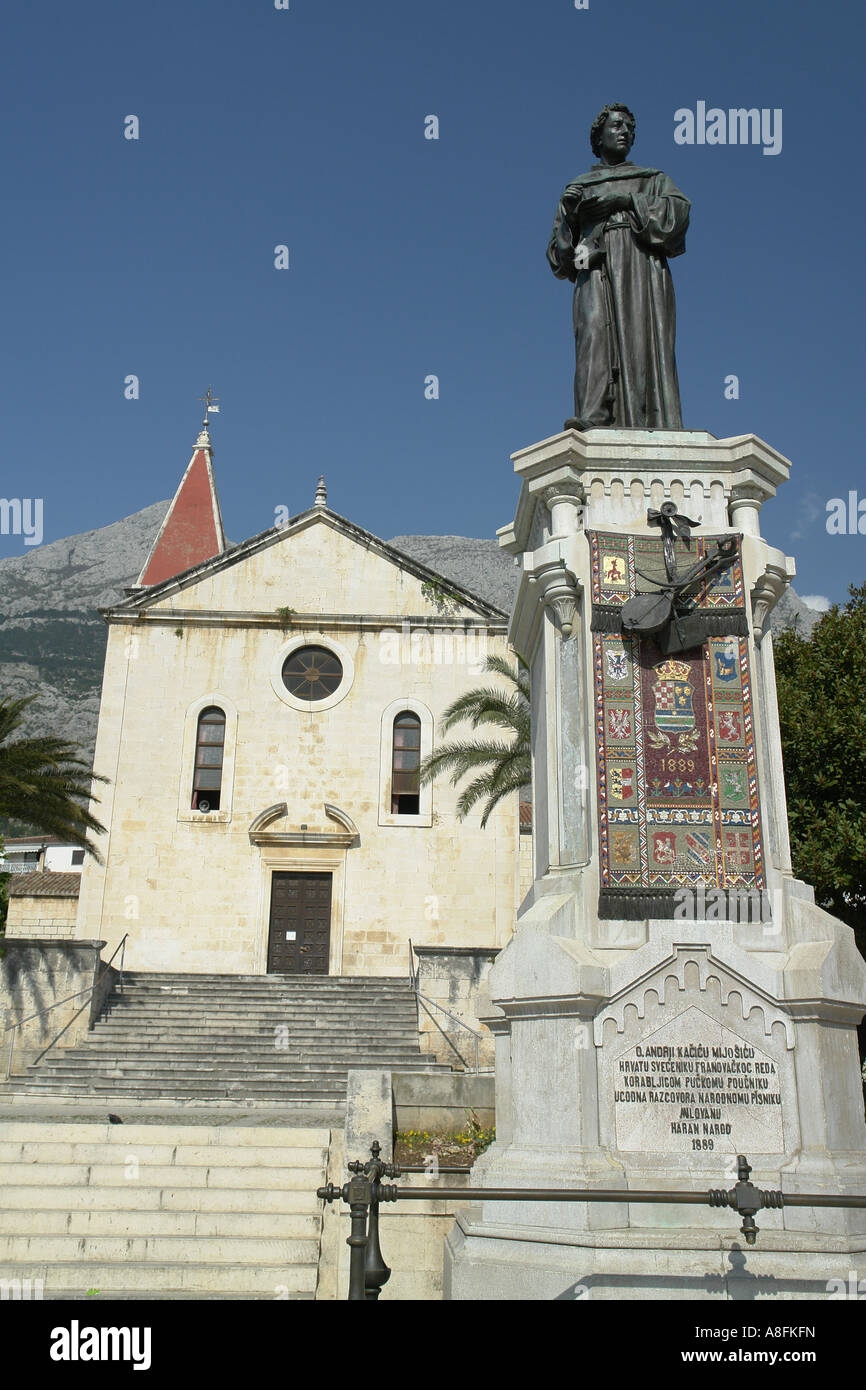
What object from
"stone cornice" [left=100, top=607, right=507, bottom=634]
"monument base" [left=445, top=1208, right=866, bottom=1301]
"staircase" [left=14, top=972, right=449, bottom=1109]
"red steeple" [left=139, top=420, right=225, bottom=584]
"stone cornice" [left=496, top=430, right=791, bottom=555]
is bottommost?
"monument base" [left=445, top=1208, right=866, bottom=1301]

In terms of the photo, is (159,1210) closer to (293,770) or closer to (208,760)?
(293,770)

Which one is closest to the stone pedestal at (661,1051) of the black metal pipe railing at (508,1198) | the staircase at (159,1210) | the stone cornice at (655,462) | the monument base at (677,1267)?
the monument base at (677,1267)

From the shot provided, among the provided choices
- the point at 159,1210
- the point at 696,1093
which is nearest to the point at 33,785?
the point at 159,1210

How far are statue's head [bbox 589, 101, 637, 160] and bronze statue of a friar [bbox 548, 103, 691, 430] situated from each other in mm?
246

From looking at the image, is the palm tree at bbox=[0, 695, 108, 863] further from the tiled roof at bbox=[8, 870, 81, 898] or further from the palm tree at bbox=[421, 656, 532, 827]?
the palm tree at bbox=[421, 656, 532, 827]

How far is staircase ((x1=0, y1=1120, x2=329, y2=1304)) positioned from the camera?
766 centimetres

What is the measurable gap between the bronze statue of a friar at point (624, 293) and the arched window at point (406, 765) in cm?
1773

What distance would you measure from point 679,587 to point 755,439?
4.28 feet

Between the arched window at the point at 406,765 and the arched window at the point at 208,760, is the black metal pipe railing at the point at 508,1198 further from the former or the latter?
the arched window at the point at 208,760

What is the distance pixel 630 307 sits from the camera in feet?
27.2

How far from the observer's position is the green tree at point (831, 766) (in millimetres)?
15750

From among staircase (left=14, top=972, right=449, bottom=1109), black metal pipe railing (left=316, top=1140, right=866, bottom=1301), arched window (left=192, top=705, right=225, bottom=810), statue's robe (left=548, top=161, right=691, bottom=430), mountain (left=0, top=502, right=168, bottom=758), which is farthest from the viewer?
mountain (left=0, top=502, right=168, bottom=758)

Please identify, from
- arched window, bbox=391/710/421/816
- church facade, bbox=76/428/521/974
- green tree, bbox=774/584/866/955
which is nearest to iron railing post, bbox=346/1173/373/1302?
green tree, bbox=774/584/866/955

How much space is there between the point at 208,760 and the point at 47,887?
17.2 feet
